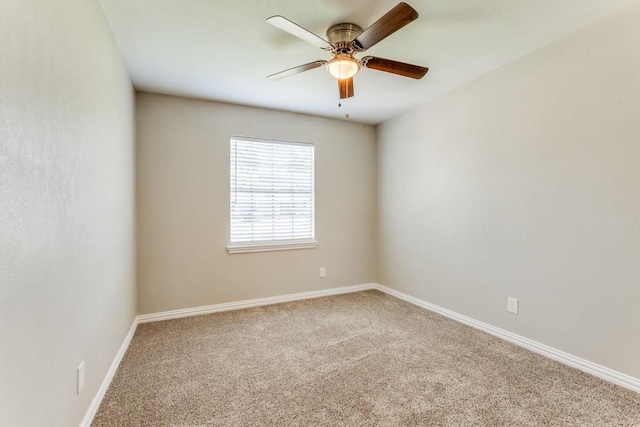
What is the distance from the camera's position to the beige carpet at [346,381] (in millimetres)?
1684

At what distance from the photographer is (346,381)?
2.02 metres

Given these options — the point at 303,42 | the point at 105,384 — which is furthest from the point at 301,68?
the point at 105,384

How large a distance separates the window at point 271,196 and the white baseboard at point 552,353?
1.85 m

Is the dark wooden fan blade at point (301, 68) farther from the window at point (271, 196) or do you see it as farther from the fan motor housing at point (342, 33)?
the window at point (271, 196)

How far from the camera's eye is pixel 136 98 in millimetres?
3139

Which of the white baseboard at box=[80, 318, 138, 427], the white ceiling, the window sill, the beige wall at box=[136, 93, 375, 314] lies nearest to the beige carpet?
the white baseboard at box=[80, 318, 138, 427]

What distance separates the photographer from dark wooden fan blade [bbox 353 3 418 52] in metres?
1.57

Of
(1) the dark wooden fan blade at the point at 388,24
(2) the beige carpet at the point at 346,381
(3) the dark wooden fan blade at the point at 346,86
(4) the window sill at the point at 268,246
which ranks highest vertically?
(1) the dark wooden fan blade at the point at 388,24

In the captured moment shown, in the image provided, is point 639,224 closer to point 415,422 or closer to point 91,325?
point 415,422

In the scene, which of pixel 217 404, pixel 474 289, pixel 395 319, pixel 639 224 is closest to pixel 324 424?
pixel 217 404

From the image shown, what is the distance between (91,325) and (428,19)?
275 centimetres

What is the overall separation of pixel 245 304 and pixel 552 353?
293cm

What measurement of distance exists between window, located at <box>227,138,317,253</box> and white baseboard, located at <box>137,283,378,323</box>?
0.61 meters

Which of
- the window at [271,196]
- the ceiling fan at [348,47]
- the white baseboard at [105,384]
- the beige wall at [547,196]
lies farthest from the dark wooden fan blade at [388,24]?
the white baseboard at [105,384]
